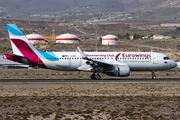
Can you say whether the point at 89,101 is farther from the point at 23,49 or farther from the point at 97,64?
the point at 23,49

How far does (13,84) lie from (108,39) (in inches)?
4049

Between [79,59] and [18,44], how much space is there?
7944 millimetres

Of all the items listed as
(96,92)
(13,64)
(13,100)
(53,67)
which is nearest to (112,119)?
(13,100)

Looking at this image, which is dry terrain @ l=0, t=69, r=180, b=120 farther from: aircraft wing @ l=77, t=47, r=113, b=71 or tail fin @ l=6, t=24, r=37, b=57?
tail fin @ l=6, t=24, r=37, b=57

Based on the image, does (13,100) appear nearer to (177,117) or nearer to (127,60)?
(177,117)

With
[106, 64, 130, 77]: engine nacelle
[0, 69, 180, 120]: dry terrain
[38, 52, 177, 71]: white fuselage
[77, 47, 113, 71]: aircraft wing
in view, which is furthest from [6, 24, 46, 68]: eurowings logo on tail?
[106, 64, 130, 77]: engine nacelle

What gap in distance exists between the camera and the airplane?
49938 millimetres

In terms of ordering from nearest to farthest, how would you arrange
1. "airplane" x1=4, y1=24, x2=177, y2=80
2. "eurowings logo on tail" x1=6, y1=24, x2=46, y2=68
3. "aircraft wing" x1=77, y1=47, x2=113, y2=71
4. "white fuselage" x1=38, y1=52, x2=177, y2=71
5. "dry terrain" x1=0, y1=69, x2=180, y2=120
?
"dry terrain" x1=0, y1=69, x2=180, y2=120 < "aircraft wing" x1=77, y1=47, x2=113, y2=71 < "airplane" x1=4, y1=24, x2=177, y2=80 < "eurowings logo on tail" x1=6, y1=24, x2=46, y2=68 < "white fuselage" x1=38, y1=52, x2=177, y2=71

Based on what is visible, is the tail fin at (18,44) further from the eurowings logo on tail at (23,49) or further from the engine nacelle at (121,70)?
the engine nacelle at (121,70)

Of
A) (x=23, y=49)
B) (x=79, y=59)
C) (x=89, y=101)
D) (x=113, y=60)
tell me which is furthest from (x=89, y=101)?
(x=23, y=49)

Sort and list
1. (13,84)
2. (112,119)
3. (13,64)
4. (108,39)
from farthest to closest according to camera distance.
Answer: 1. (108,39)
2. (13,64)
3. (13,84)
4. (112,119)

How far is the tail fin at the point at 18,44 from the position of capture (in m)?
50.2

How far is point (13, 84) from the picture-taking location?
142ft

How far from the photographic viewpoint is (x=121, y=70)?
163 ft
